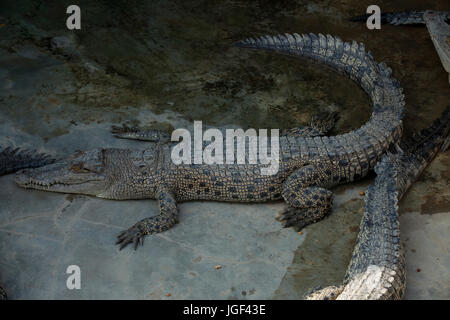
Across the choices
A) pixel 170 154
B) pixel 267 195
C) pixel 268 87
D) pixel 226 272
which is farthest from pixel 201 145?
pixel 268 87

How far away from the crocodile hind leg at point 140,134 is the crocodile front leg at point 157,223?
0.84m

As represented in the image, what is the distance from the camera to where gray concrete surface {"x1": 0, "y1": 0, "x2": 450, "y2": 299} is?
418cm

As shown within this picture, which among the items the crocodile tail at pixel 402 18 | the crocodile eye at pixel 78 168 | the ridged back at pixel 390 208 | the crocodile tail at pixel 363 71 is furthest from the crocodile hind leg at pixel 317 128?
the crocodile tail at pixel 402 18

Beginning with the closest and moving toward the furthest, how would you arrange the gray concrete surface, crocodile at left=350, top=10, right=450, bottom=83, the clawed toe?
the gray concrete surface
the clawed toe
crocodile at left=350, top=10, right=450, bottom=83

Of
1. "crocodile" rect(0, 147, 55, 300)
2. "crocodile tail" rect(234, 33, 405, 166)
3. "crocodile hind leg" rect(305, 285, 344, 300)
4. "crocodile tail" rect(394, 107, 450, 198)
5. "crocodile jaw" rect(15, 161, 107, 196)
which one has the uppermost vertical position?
"crocodile tail" rect(234, 33, 405, 166)

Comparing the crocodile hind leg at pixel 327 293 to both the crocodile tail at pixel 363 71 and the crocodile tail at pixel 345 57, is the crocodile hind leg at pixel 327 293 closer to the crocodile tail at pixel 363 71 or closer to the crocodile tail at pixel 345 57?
the crocodile tail at pixel 363 71

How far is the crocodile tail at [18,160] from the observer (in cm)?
504

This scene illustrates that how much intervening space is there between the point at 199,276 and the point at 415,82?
394 centimetres

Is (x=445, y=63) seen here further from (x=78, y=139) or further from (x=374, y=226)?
(x=78, y=139)

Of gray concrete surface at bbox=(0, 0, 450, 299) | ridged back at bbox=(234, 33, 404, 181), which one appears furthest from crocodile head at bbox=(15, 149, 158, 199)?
ridged back at bbox=(234, 33, 404, 181)

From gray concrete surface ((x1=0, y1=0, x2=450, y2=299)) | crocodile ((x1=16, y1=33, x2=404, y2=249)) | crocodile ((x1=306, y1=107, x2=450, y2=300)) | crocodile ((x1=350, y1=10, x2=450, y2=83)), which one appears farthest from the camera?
crocodile ((x1=350, y1=10, x2=450, y2=83))

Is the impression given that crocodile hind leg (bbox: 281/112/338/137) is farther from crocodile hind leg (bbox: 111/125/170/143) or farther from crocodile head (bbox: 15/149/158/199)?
crocodile head (bbox: 15/149/158/199)

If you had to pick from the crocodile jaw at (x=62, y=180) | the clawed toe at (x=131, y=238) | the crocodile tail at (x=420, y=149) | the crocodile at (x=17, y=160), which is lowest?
the clawed toe at (x=131, y=238)

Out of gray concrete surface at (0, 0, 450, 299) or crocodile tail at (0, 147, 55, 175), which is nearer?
gray concrete surface at (0, 0, 450, 299)
